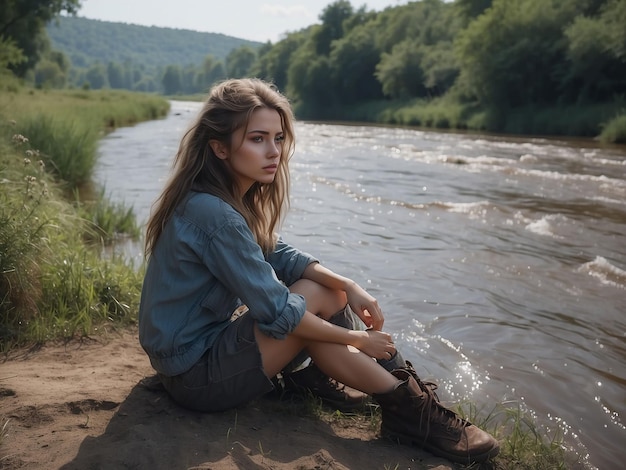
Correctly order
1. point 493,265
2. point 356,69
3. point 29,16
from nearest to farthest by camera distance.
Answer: point 493,265 → point 29,16 → point 356,69

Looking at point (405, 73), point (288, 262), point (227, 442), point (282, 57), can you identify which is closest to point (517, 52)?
point (405, 73)

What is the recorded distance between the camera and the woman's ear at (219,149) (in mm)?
2420

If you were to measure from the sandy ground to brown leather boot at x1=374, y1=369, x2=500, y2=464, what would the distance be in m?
0.06

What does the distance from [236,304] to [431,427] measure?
34.9 inches

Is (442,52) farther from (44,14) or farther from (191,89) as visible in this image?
(191,89)

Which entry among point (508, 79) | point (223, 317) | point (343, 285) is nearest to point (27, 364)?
point (223, 317)

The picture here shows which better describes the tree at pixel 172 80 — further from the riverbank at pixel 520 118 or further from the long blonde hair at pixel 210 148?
the long blonde hair at pixel 210 148

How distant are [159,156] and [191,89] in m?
181

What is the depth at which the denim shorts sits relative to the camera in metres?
2.29

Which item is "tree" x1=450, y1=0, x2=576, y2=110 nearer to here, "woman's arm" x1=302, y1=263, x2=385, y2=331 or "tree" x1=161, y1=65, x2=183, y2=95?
"woman's arm" x1=302, y1=263, x2=385, y2=331

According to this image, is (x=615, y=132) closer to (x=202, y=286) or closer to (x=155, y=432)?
(x=202, y=286)

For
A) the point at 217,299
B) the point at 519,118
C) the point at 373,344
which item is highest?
the point at 519,118

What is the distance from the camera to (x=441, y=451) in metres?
2.37

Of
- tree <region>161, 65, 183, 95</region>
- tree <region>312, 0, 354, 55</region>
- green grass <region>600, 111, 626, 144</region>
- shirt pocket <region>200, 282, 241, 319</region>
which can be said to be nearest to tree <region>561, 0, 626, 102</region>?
green grass <region>600, 111, 626, 144</region>
